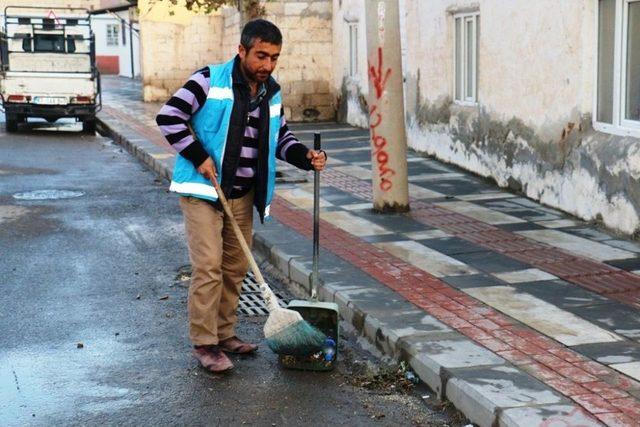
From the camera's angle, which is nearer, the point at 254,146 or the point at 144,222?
the point at 254,146

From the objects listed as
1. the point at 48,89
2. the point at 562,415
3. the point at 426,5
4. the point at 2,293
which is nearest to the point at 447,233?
the point at 2,293

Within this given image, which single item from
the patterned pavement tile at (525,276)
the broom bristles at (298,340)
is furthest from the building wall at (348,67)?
the broom bristles at (298,340)

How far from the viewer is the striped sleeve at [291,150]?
18.7 ft

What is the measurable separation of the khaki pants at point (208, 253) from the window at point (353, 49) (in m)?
14.7

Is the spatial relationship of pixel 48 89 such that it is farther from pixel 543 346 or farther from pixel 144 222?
pixel 543 346

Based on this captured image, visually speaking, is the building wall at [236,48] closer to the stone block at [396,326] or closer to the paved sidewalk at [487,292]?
the paved sidewalk at [487,292]

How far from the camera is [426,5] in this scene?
14.2 meters

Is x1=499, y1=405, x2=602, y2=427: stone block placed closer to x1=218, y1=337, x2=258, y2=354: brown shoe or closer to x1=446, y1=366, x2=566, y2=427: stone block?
x1=446, y1=366, x2=566, y2=427: stone block

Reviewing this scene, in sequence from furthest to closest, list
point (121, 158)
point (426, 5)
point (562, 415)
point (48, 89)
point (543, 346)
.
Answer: point (48, 89) < point (121, 158) < point (426, 5) < point (543, 346) < point (562, 415)

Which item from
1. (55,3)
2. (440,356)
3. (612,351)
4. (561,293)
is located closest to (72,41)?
(561,293)

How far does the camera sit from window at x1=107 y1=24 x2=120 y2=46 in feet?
176

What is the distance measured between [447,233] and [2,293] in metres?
3.78

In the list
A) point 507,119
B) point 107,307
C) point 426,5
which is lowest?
point 107,307

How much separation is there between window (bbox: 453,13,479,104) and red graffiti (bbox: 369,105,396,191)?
3.48 m
